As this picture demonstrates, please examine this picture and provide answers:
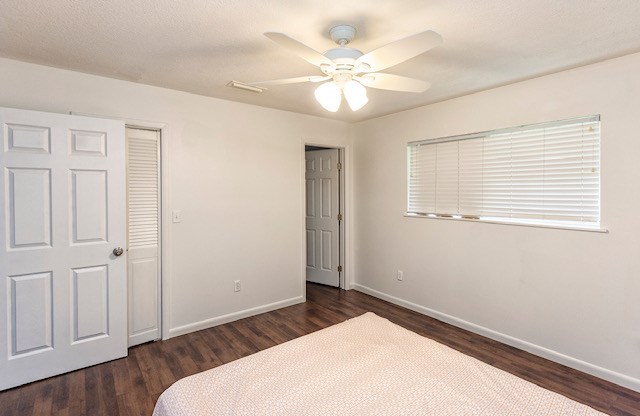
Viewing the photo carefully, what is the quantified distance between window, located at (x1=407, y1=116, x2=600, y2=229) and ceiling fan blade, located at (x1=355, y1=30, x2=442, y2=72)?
5.85 feet

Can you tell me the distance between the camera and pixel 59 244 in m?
2.37

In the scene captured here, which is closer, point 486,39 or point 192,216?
point 486,39

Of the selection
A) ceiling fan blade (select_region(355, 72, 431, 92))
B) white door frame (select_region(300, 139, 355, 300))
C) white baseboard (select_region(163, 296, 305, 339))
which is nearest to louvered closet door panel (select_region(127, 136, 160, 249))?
white baseboard (select_region(163, 296, 305, 339))

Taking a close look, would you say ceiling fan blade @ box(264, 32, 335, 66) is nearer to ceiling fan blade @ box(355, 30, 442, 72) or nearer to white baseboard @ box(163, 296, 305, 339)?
ceiling fan blade @ box(355, 30, 442, 72)

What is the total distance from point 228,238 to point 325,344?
192cm

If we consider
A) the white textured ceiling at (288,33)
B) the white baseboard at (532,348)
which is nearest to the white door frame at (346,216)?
the white baseboard at (532,348)

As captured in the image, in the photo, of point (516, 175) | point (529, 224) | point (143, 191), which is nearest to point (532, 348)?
point (529, 224)

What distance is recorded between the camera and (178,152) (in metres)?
3.02

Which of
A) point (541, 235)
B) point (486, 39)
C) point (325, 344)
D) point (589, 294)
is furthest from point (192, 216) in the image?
point (589, 294)

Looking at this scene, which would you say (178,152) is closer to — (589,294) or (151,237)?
(151,237)

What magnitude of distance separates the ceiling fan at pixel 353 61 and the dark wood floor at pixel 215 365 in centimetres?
224

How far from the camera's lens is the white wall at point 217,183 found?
2584 mm

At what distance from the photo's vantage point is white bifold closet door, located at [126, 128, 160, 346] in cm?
283

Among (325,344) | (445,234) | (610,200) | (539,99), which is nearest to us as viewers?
(325,344)
